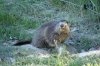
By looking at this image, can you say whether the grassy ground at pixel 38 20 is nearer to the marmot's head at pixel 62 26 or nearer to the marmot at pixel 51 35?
the marmot at pixel 51 35

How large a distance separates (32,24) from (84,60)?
14.0 feet

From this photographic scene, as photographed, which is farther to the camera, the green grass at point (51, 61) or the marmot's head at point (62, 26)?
the marmot's head at point (62, 26)

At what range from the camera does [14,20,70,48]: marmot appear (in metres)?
7.33

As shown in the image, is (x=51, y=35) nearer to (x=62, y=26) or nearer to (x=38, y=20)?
(x=62, y=26)

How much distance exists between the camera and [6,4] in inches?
378

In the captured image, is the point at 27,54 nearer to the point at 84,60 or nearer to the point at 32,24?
the point at 84,60

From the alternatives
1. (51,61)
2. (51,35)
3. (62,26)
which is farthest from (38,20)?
(51,61)

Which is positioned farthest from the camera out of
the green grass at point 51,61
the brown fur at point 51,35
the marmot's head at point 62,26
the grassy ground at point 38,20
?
the grassy ground at point 38,20

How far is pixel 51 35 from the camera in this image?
7457 millimetres

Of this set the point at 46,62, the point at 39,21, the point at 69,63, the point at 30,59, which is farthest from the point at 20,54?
the point at 39,21

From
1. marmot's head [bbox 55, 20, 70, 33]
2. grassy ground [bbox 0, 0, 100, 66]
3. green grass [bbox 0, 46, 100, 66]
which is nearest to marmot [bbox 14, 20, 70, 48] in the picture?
marmot's head [bbox 55, 20, 70, 33]

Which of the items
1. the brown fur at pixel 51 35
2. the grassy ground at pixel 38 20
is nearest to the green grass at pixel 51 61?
the grassy ground at pixel 38 20

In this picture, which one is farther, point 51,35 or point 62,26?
point 51,35

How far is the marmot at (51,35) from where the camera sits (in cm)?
733
